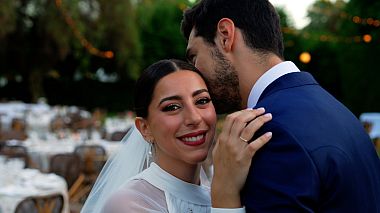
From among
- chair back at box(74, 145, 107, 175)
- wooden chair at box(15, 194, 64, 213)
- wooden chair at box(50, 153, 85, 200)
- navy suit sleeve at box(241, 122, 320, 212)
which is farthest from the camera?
chair back at box(74, 145, 107, 175)

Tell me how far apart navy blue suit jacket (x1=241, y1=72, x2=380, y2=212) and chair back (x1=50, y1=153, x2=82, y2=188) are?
7228mm

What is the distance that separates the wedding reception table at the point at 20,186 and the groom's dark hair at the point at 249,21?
465 centimetres

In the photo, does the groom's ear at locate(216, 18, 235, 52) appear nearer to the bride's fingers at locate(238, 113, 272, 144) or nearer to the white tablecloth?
the bride's fingers at locate(238, 113, 272, 144)

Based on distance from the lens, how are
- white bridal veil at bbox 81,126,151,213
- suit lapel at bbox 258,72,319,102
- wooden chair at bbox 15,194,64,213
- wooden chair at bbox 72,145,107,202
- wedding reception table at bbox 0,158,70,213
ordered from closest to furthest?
1. suit lapel at bbox 258,72,319,102
2. white bridal veil at bbox 81,126,151,213
3. wooden chair at bbox 15,194,64,213
4. wedding reception table at bbox 0,158,70,213
5. wooden chair at bbox 72,145,107,202

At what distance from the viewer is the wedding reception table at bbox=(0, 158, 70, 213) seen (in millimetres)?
6172

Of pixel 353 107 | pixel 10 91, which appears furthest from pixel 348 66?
pixel 10 91

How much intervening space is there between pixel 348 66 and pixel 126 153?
20.5 metres

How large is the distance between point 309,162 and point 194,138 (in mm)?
558

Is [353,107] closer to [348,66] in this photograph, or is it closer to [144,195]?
[348,66]

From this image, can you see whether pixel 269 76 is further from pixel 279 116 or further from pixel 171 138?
pixel 171 138

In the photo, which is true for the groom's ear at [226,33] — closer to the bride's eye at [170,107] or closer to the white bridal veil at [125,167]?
the bride's eye at [170,107]

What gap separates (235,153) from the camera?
1.71m

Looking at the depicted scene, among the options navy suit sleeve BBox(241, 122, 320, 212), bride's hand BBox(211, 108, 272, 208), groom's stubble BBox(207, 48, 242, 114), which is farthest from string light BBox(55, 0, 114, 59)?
navy suit sleeve BBox(241, 122, 320, 212)

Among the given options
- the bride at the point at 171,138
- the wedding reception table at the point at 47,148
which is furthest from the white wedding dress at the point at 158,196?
the wedding reception table at the point at 47,148
